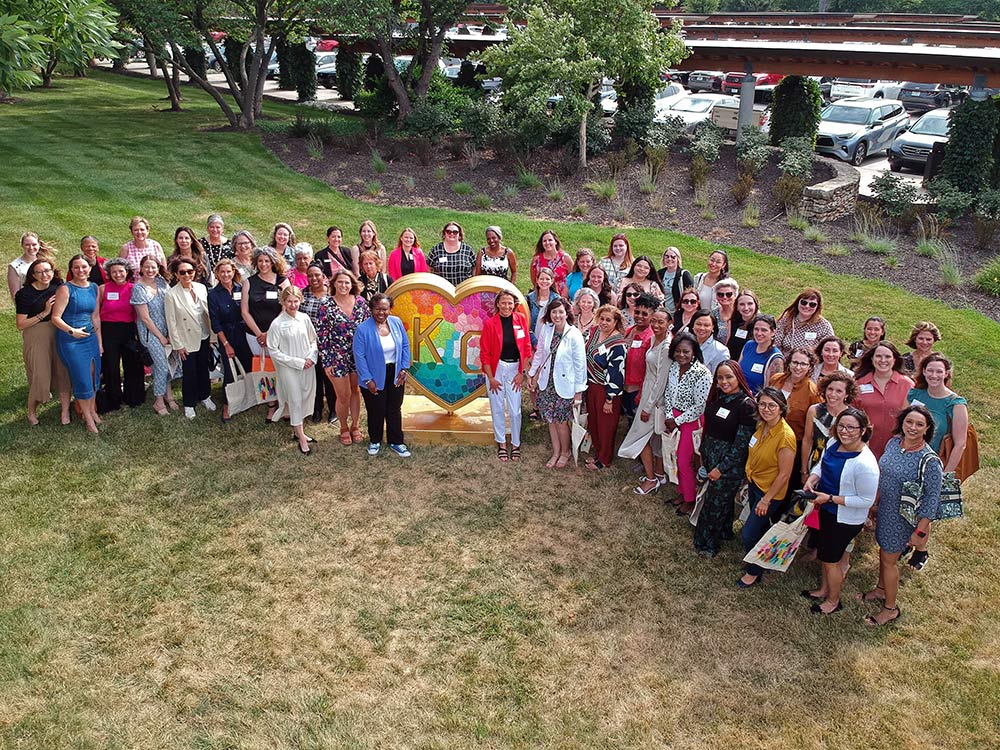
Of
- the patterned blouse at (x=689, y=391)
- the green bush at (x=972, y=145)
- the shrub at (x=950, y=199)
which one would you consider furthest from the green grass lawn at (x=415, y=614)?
the green bush at (x=972, y=145)

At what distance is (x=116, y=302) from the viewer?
348 inches

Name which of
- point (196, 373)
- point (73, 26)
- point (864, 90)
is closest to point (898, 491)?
point (196, 373)

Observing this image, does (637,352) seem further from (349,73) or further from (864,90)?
(864,90)

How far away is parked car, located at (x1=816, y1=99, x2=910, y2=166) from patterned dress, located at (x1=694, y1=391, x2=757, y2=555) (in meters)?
17.6

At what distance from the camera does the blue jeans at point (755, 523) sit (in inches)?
271

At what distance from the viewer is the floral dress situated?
8.42 metres

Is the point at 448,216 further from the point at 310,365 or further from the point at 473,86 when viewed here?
the point at 473,86

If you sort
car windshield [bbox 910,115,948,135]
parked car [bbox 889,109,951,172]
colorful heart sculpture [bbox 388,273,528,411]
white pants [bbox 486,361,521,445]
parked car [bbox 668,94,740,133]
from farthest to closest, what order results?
parked car [bbox 668,94,740,133] → car windshield [bbox 910,115,948,135] → parked car [bbox 889,109,951,172] → colorful heart sculpture [bbox 388,273,528,411] → white pants [bbox 486,361,521,445]

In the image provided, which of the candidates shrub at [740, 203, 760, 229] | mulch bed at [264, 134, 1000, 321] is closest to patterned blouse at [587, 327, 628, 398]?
mulch bed at [264, 134, 1000, 321]

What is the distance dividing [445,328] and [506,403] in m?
1.16

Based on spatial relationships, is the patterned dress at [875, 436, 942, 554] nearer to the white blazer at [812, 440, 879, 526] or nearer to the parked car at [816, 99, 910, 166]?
the white blazer at [812, 440, 879, 526]

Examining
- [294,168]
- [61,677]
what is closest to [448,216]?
[294,168]

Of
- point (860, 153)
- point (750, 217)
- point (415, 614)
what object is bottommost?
point (415, 614)

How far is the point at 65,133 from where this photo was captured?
70.6ft
